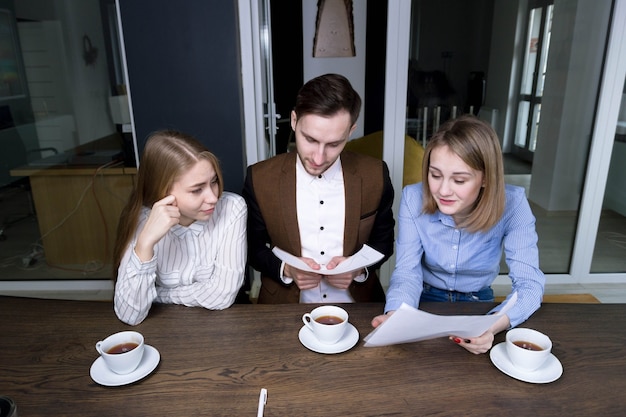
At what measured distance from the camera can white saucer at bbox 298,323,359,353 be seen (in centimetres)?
103

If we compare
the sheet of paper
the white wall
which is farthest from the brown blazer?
the white wall

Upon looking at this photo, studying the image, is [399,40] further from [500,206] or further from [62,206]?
[62,206]

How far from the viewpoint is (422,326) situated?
94 cm

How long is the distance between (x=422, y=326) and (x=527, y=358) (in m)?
0.23

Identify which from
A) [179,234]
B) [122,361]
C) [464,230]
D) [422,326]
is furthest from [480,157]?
[122,361]

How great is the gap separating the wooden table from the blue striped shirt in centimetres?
17

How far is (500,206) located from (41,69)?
2.87m

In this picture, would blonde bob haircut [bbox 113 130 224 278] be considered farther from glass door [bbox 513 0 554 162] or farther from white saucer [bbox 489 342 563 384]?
glass door [bbox 513 0 554 162]

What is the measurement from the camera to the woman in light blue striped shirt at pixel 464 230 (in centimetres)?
127

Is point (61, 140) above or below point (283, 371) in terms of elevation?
above

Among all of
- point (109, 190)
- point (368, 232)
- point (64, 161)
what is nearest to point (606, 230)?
point (368, 232)

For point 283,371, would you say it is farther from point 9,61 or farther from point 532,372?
point 9,61

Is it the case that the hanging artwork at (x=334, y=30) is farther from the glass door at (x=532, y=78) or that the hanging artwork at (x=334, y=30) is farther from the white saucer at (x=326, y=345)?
the white saucer at (x=326, y=345)

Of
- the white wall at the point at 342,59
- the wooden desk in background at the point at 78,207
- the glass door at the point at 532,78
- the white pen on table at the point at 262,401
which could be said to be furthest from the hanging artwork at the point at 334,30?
the white pen on table at the point at 262,401
